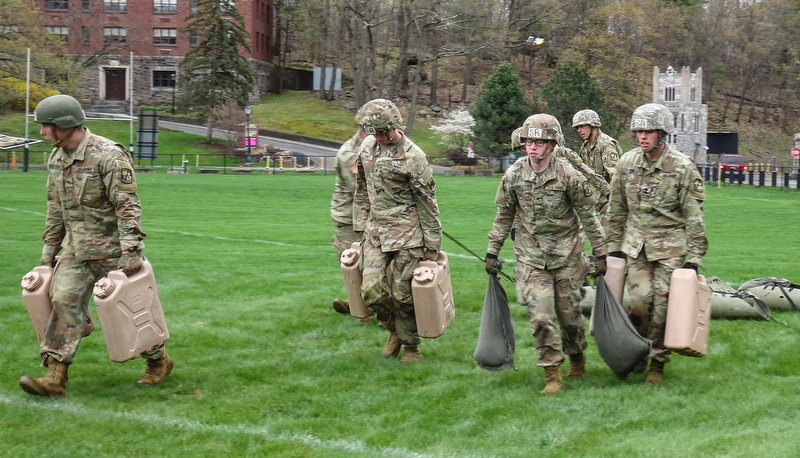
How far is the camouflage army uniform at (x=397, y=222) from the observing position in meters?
7.67

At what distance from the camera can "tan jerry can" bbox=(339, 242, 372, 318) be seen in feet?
27.2

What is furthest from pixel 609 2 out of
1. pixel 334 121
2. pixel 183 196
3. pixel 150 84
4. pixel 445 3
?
pixel 183 196

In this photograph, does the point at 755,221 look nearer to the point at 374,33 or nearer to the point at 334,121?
the point at 374,33

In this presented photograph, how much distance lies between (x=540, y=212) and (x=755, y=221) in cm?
1778

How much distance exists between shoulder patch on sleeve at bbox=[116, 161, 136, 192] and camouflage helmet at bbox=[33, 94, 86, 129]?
456 mm

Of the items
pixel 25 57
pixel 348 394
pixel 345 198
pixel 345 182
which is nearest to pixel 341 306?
pixel 345 198

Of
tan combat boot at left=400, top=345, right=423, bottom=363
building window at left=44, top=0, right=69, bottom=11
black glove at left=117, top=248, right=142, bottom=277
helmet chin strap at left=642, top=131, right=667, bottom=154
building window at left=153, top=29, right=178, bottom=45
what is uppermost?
building window at left=44, top=0, right=69, bottom=11

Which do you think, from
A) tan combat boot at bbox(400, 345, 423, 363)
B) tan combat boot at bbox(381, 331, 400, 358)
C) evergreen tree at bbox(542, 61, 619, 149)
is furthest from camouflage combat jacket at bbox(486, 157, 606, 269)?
evergreen tree at bbox(542, 61, 619, 149)

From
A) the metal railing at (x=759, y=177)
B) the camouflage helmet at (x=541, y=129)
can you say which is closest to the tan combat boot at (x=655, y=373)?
the camouflage helmet at (x=541, y=129)

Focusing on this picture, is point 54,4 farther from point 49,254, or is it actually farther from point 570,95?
point 49,254

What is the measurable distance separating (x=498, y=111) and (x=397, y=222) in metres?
47.7

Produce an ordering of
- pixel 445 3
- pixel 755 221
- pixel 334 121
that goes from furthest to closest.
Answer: pixel 334 121 → pixel 445 3 → pixel 755 221

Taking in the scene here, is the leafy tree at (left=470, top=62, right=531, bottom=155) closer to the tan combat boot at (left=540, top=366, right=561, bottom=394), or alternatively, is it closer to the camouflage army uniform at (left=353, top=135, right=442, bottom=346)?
the camouflage army uniform at (left=353, top=135, right=442, bottom=346)

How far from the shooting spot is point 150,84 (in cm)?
7525
